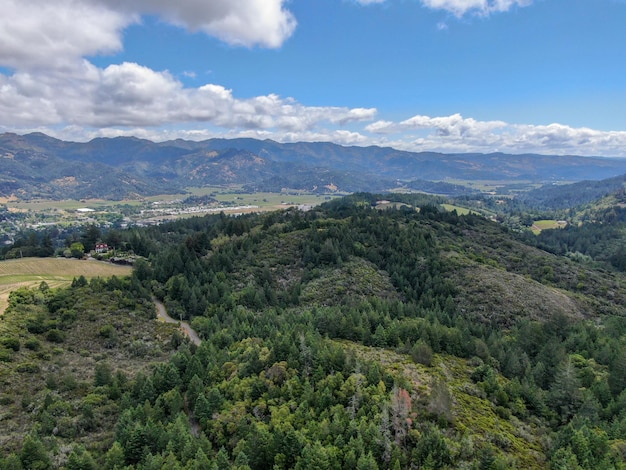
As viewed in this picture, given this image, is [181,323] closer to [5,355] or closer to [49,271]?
[5,355]

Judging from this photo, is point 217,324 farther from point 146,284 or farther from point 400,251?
point 400,251

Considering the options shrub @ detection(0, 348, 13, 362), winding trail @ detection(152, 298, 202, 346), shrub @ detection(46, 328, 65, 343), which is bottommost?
winding trail @ detection(152, 298, 202, 346)

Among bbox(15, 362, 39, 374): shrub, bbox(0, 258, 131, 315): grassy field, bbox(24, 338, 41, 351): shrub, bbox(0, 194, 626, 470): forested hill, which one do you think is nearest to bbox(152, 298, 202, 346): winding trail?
bbox(0, 194, 626, 470): forested hill

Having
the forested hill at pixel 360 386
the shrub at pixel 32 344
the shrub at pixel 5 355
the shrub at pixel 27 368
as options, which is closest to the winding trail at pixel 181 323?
the forested hill at pixel 360 386

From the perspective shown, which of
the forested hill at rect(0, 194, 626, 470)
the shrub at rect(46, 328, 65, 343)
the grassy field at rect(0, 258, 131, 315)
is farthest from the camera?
the grassy field at rect(0, 258, 131, 315)

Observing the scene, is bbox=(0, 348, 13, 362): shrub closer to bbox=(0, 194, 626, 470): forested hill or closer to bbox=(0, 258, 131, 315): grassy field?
bbox=(0, 194, 626, 470): forested hill
